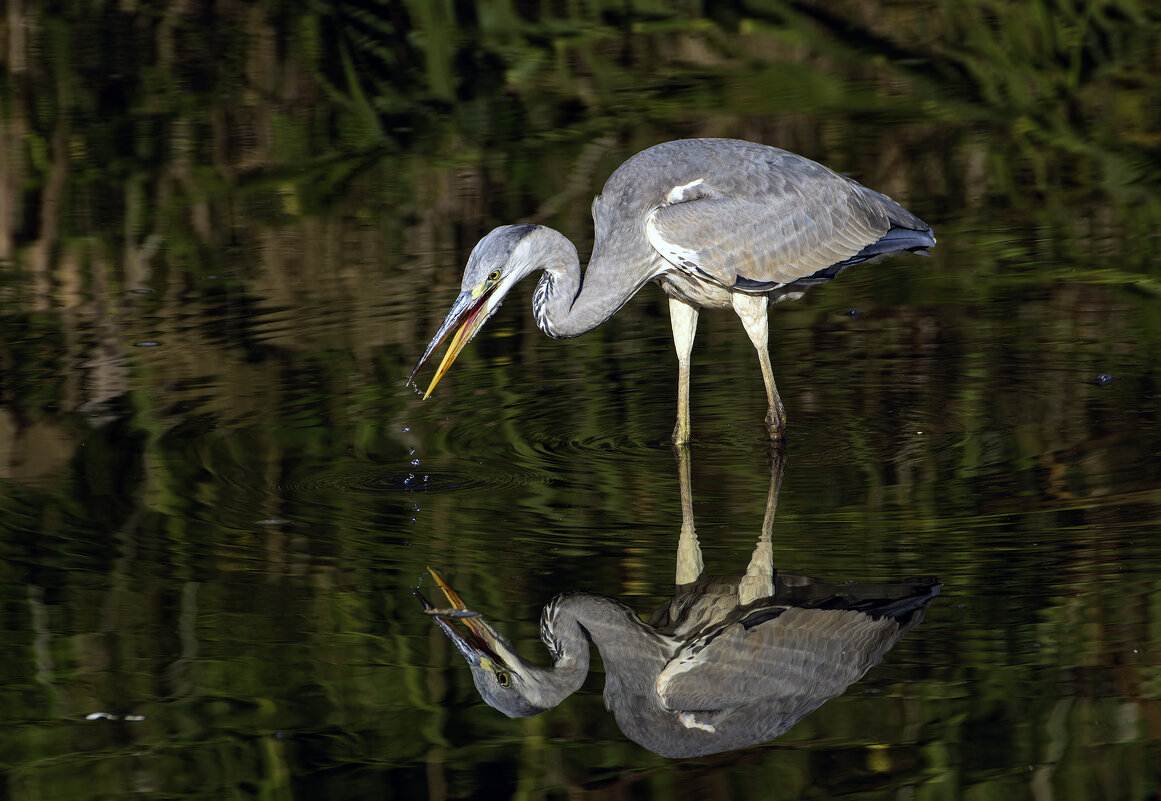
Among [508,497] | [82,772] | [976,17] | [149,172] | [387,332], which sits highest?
[976,17]

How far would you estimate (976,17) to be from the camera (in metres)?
15.7

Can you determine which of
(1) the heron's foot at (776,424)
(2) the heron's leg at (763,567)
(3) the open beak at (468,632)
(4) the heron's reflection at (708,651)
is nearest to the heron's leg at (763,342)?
(1) the heron's foot at (776,424)

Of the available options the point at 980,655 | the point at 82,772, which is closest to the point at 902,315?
the point at 980,655

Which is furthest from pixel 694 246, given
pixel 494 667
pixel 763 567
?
pixel 494 667

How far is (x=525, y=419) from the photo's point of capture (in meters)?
8.06

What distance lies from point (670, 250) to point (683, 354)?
27.6 inches

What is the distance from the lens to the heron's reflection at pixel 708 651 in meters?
5.34

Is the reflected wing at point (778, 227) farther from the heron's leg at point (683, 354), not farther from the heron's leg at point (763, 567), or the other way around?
the heron's leg at point (763, 567)

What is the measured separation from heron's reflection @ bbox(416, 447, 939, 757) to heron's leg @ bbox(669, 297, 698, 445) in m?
1.56

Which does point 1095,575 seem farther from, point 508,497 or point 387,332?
point 387,332

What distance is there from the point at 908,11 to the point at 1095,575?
1106cm

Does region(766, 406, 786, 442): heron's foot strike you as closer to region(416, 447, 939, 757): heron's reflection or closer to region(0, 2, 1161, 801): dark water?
region(0, 2, 1161, 801): dark water

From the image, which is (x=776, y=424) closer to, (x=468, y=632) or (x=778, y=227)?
(x=778, y=227)

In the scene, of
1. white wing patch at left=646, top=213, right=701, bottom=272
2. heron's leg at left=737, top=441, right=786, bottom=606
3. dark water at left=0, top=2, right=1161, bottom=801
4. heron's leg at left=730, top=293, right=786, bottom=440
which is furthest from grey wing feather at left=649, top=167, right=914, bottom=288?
heron's leg at left=737, top=441, right=786, bottom=606
